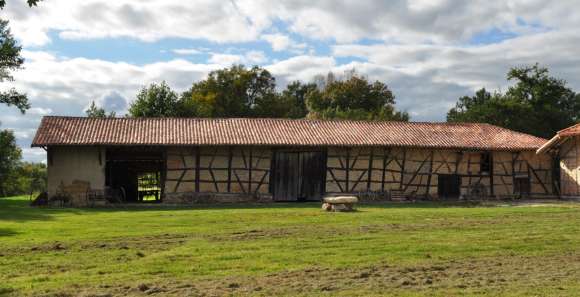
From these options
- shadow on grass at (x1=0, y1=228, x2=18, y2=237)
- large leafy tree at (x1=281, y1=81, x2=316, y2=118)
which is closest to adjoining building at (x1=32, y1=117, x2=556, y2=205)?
shadow on grass at (x1=0, y1=228, x2=18, y2=237)

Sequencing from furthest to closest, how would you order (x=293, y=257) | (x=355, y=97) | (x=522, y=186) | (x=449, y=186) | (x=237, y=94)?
(x=355, y=97) → (x=237, y=94) → (x=522, y=186) → (x=449, y=186) → (x=293, y=257)

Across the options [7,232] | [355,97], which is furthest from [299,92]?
[7,232]

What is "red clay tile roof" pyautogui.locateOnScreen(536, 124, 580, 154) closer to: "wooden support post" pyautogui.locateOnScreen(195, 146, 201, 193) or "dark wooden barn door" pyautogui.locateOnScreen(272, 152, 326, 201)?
"dark wooden barn door" pyautogui.locateOnScreen(272, 152, 326, 201)

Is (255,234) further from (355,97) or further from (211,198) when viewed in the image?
(355,97)

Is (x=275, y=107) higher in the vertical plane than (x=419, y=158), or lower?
higher

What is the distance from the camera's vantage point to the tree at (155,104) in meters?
42.1

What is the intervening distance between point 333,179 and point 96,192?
988 centimetres

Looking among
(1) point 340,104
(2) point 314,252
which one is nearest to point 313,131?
(2) point 314,252

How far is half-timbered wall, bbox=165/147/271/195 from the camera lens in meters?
26.0

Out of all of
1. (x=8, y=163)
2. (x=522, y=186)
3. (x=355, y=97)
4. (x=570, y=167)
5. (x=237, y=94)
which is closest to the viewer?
(x=570, y=167)

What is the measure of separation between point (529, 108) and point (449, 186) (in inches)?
805

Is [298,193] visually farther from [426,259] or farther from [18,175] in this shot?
[18,175]

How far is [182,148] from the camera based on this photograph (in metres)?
26.0

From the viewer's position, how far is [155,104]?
42500mm
